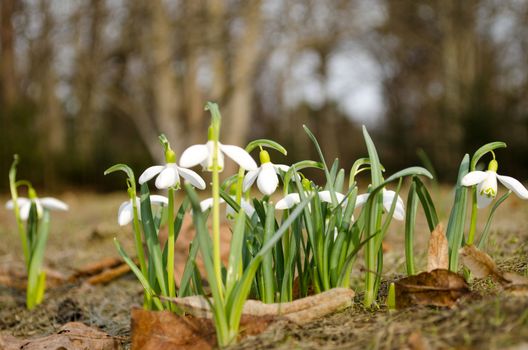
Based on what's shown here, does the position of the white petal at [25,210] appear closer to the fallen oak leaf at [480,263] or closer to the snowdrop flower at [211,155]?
the snowdrop flower at [211,155]

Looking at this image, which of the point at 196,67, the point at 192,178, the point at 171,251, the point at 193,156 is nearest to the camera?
the point at 193,156

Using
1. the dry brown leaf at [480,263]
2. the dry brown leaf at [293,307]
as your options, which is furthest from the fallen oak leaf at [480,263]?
the dry brown leaf at [293,307]

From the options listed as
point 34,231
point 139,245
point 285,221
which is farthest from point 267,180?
point 34,231

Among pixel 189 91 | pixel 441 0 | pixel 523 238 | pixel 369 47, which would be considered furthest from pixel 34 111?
pixel 369 47

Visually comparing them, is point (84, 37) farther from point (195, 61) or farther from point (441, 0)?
point (441, 0)

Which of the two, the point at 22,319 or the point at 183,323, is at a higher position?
the point at 183,323

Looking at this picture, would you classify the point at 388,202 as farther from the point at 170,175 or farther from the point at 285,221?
the point at 170,175
